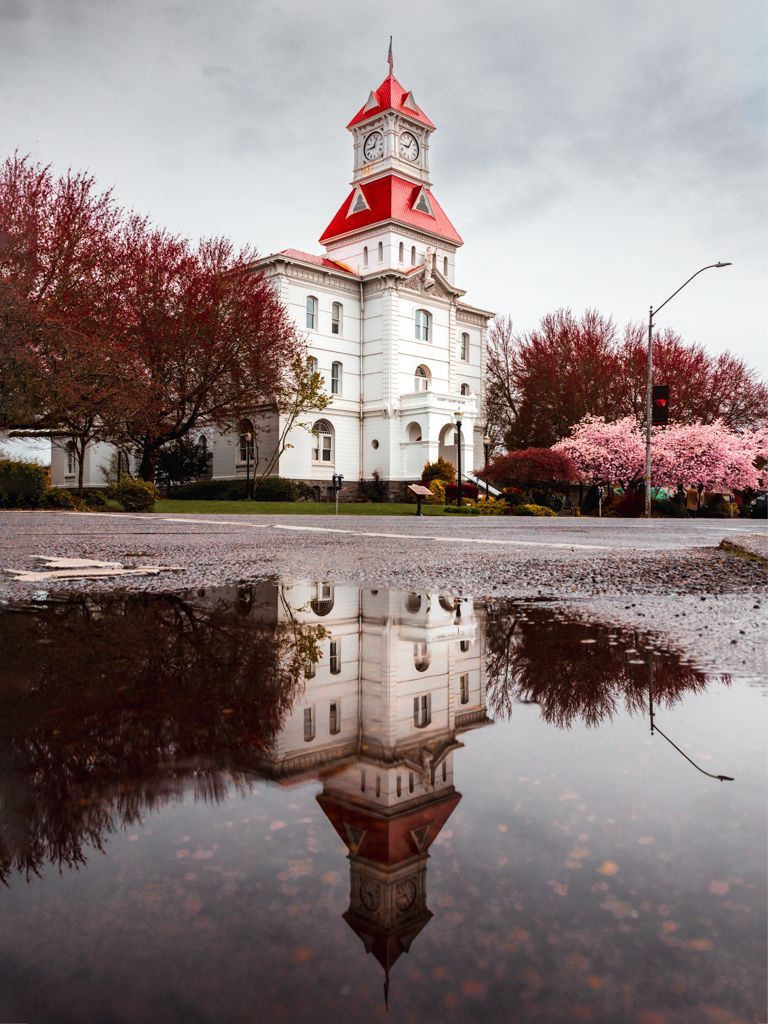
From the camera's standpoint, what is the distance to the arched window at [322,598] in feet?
14.4

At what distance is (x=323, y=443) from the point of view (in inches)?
2019

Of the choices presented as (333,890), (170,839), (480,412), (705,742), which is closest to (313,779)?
(170,839)

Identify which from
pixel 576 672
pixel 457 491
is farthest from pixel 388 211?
pixel 576 672

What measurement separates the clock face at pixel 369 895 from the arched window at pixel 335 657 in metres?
1.52

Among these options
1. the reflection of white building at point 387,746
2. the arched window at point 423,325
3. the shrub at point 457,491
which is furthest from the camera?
the arched window at point 423,325

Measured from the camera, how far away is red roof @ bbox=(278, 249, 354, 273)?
48.9 m

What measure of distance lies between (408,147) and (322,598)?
56.8 metres

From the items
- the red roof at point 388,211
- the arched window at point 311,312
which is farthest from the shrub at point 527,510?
the red roof at point 388,211

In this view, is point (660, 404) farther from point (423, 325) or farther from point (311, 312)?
point (423, 325)

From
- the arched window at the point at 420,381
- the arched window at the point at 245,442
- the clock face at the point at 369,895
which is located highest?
the arched window at the point at 420,381

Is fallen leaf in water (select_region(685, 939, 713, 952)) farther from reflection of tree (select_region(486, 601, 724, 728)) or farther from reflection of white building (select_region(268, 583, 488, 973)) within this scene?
reflection of tree (select_region(486, 601, 724, 728))

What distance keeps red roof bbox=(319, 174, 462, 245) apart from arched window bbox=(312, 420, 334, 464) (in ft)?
43.5

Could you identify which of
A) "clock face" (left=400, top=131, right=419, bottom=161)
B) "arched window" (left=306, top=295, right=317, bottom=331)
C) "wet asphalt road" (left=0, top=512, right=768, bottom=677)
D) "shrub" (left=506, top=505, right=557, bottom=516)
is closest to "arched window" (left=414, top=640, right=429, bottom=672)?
"wet asphalt road" (left=0, top=512, right=768, bottom=677)

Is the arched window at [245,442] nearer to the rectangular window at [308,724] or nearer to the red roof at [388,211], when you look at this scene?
the red roof at [388,211]
